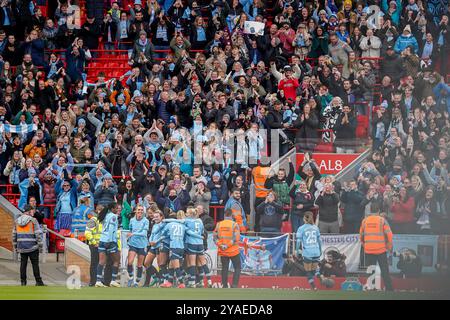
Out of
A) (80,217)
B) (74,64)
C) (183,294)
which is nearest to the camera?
(183,294)

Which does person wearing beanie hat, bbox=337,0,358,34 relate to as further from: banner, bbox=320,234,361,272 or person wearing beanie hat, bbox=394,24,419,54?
banner, bbox=320,234,361,272

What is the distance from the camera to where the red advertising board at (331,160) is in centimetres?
2327

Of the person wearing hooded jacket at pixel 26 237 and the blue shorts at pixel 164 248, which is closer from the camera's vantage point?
the person wearing hooded jacket at pixel 26 237

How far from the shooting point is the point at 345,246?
21.2 m

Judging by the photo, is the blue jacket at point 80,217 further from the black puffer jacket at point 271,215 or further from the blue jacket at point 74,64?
the blue jacket at point 74,64

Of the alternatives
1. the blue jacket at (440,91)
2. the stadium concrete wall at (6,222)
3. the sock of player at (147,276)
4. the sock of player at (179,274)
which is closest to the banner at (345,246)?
the sock of player at (179,274)

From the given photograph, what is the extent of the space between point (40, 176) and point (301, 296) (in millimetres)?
6364

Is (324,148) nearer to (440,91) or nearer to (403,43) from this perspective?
(440,91)

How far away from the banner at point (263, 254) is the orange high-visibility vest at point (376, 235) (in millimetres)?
1455

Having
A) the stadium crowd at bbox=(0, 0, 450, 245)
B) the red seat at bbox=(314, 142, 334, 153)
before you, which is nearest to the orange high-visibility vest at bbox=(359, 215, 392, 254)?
the stadium crowd at bbox=(0, 0, 450, 245)

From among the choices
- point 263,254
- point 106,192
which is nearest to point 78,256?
point 106,192

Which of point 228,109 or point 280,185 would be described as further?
point 228,109

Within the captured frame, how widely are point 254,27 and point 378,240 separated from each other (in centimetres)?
698
